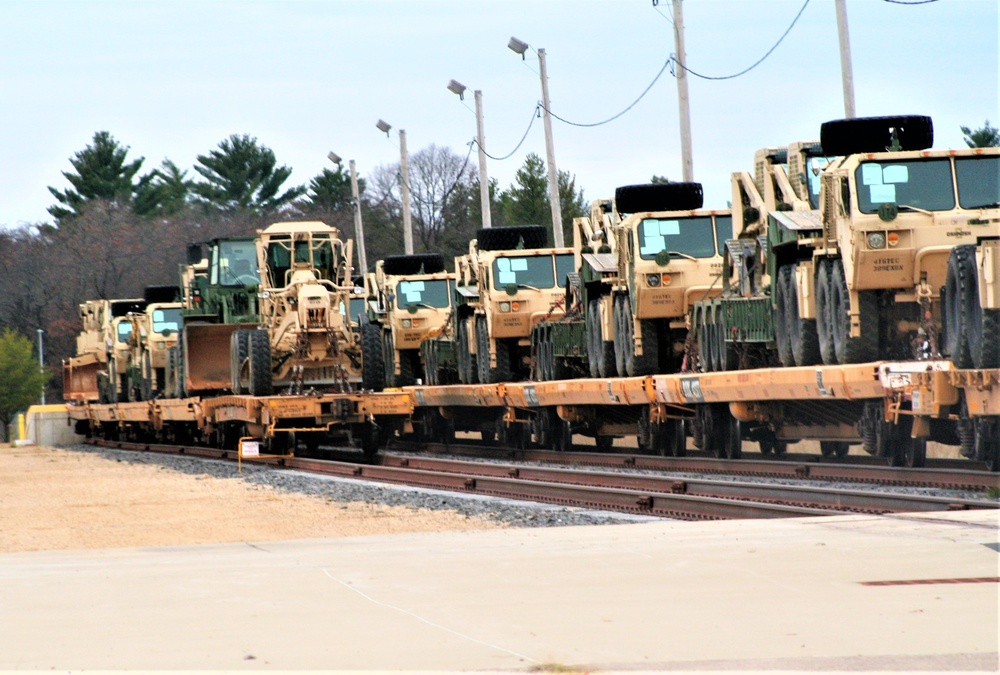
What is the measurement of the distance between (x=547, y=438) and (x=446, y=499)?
34.1 ft

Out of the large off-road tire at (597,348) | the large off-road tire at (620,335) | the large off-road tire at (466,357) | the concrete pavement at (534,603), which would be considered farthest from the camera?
the large off-road tire at (466,357)

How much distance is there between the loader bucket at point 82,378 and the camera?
46759 mm

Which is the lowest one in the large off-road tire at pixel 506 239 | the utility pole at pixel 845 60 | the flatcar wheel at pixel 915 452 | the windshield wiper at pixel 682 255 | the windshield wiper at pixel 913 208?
the flatcar wheel at pixel 915 452

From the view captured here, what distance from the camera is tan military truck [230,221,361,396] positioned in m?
26.4

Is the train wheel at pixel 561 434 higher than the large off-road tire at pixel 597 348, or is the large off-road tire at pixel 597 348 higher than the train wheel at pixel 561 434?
the large off-road tire at pixel 597 348

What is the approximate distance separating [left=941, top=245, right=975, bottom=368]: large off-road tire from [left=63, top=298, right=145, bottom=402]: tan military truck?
30189 millimetres

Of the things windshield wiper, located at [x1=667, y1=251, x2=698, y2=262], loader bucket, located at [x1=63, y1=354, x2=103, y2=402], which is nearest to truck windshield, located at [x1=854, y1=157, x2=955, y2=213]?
windshield wiper, located at [x1=667, y1=251, x2=698, y2=262]

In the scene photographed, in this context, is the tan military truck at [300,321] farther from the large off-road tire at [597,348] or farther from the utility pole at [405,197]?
the utility pole at [405,197]

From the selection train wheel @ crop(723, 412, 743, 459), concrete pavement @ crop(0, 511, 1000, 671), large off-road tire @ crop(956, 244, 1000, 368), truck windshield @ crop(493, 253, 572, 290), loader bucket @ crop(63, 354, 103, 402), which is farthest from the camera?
loader bucket @ crop(63, 354, 103, 402)

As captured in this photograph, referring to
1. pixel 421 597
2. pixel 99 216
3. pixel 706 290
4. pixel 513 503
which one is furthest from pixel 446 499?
pixel 99 216

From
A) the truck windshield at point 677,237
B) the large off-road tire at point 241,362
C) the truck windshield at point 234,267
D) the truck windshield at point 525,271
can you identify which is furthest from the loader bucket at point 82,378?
the truck windshield at point 677,237

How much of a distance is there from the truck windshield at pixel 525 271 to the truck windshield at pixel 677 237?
6.15 m

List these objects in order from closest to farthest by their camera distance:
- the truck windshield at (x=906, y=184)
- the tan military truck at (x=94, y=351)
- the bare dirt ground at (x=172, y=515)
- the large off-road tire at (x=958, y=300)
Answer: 1. the large off-road tire at (x=958, y=300)
2. the bare dirt ground at (x=172, y=515)
3. the truck windshield at (x=906, y=184)
4. the tan military truck at (x=94, y=351)

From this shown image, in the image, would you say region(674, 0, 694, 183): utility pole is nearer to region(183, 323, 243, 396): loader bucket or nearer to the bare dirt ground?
region(183, 323, 243, 396): loader bucket
